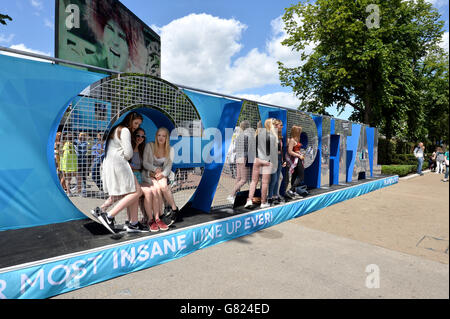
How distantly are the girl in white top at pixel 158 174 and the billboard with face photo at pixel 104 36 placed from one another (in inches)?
235

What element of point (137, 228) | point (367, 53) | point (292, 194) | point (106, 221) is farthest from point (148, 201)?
point (367, 53)

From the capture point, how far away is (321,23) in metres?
20.2

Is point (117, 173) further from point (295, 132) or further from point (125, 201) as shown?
point (295, 132)

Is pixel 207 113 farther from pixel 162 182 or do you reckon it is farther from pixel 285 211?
pixel 285 211

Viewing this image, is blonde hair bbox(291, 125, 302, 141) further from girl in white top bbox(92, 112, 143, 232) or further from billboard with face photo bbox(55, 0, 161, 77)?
billboard with face photo bbox(55, 0, 161, 77)

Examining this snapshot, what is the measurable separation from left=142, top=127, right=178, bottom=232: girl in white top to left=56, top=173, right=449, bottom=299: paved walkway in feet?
2.65

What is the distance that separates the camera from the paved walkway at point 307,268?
2.87 m

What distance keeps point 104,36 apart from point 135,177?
899cm

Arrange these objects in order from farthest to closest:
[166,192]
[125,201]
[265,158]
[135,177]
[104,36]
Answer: [104,36] → [265,158] → [166,192] → [135,177] → [125,201]

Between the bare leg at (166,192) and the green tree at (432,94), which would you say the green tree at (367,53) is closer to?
the green tree at (432,94)

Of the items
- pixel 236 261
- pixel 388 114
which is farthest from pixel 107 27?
A: pixel 388 114

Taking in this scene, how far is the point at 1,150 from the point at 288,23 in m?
23.3

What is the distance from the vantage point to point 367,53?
1675 cm

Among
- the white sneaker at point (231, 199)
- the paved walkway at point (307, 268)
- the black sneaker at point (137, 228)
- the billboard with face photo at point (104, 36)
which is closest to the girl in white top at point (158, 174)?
the black sneaker at point (137, 228)
